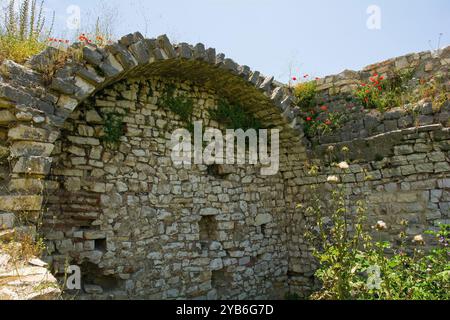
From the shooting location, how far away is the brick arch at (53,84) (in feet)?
11.9

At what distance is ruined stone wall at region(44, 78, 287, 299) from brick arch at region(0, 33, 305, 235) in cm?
45

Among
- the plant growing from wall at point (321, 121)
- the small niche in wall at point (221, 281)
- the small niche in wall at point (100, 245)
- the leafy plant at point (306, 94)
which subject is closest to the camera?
the small niche in wall at point (100, 245)

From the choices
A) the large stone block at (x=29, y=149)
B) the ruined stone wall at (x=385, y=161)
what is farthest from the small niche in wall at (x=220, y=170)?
the large stone block at (x=29, y=149)

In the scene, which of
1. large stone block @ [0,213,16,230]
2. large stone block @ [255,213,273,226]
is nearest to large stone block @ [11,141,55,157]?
large stone block @ [0,213,16,230]

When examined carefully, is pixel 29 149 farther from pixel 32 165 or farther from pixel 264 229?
pixel 264 229

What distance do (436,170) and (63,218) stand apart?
16.9ft

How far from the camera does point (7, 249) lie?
3.07 meters

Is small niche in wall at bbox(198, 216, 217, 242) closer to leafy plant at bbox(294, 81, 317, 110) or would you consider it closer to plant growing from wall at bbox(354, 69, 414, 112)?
leafy plant at bbox(294, 81, 317, 110)

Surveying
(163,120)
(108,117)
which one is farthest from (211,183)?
(108,117)

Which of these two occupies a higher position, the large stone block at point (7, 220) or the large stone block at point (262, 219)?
the large stone block at point (7, 220)

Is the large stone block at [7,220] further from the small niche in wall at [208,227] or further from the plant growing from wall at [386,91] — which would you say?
the plant growing from wall at [386,91]

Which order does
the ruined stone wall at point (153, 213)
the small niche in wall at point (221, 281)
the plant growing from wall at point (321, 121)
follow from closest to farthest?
the ruined stone wall at point (153, 213), the small niche in wall at point (221, 281), the plant growing from wall at point (321, 121)

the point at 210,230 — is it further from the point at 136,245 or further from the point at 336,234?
the point at 336,234

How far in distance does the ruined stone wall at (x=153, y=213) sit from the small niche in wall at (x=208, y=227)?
17 millimetres
